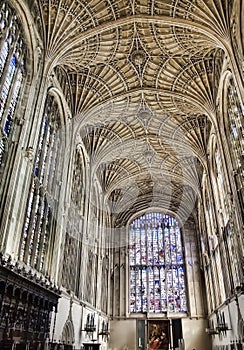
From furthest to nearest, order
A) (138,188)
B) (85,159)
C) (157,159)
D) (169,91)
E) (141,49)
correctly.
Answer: (138,188)
(157,159)
(85,159)
(169,91)
(141,49)

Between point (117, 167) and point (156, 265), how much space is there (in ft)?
34.9

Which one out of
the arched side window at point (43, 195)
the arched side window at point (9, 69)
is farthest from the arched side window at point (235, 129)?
the arched side window at point (9, 69)

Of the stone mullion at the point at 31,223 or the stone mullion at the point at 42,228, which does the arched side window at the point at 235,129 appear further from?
the stone mullion at the point at 31,223

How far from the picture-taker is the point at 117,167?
28188 mm

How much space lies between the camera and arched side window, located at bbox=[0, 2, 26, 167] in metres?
11.8

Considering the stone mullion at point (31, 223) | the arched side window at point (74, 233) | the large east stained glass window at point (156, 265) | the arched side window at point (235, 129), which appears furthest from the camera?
the large east stained glass window at point (156, 265)

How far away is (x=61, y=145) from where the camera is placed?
18.7 m

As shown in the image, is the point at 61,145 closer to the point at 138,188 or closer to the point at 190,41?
the point at 190,41

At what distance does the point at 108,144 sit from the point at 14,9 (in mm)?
12929

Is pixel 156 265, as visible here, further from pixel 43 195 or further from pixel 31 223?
pixel 31 223

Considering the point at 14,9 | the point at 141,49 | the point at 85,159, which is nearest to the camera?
the point at 14,9

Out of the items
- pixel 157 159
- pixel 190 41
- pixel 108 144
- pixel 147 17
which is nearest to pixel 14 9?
pixel 147 17

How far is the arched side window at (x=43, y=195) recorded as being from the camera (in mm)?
13617

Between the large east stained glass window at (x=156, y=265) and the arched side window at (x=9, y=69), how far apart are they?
72.4ft
